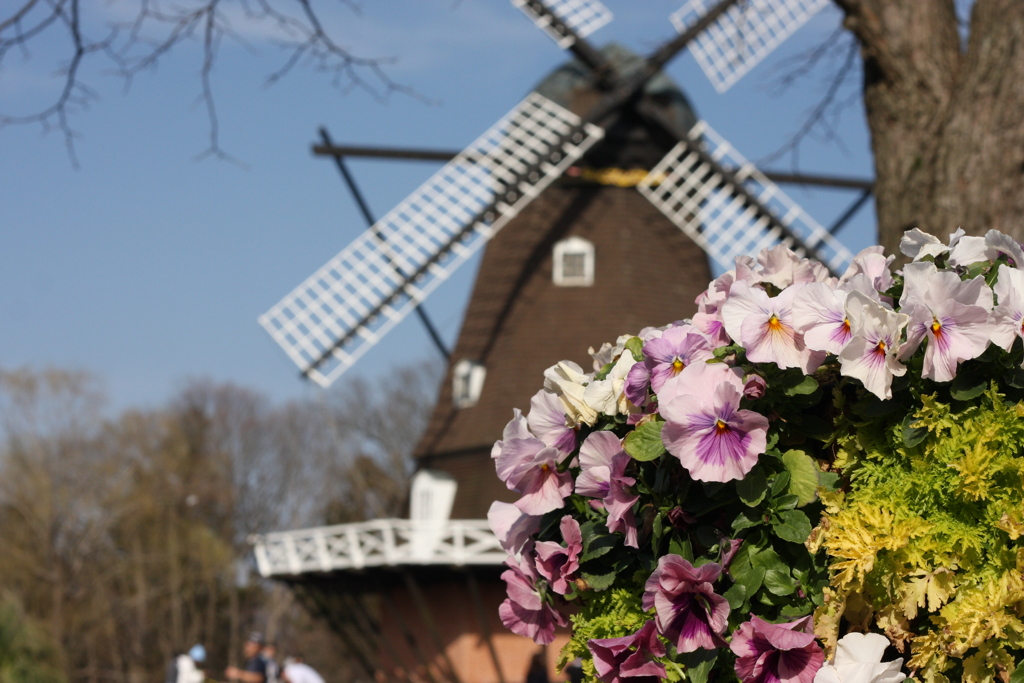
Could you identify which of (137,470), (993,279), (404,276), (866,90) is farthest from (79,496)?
(993,279)

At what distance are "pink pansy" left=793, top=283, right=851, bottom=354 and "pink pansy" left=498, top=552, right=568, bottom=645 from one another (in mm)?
730

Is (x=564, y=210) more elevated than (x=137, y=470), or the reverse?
(x=564, y=210)

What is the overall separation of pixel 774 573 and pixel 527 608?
53cm

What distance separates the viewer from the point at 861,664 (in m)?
1.72

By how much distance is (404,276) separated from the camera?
13148 mm

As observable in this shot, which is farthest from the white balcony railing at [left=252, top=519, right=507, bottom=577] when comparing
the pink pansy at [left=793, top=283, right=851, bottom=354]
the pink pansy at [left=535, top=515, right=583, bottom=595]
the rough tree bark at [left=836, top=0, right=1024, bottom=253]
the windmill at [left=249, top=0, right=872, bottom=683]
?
the pink pansy at [left=793, top=283, right=851, bottom=354]

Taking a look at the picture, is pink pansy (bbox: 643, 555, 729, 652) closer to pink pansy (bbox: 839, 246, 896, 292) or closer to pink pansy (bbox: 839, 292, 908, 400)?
pink pansy (bbox: 839, 292, 908, 400)

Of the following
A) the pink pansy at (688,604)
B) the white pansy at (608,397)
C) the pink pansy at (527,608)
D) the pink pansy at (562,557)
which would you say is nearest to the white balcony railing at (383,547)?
the pink pansy at (527,608)

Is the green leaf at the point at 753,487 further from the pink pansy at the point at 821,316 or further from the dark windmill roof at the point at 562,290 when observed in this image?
the dark windmill roof at the point at 562,290

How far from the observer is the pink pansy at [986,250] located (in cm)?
189

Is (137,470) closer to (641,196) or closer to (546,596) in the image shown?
(641,196)

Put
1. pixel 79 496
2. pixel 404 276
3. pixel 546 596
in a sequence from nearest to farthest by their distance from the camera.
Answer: pixel 546 596 → pixel 404 276 → pixel 79 496

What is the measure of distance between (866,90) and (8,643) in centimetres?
785

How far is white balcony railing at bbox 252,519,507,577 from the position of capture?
458 inches
